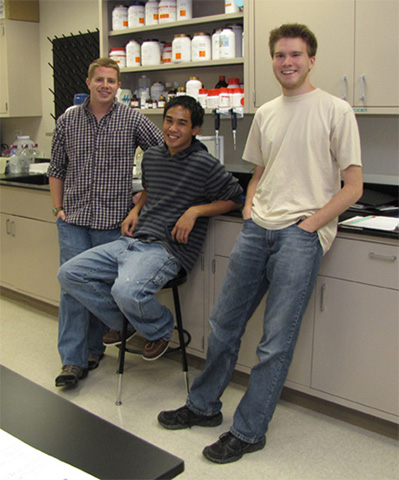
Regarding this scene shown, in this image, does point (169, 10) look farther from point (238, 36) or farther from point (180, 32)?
point (238, 36)

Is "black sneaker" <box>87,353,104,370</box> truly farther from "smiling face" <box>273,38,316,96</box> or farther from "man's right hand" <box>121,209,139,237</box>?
"smiling face" <box>273,38,316,96</box>

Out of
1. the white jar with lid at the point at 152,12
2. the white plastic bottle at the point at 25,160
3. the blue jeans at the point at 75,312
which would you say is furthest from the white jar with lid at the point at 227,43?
the white plastic bottle at the point at 25,160

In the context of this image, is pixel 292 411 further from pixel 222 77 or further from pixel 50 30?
pixel 50 30

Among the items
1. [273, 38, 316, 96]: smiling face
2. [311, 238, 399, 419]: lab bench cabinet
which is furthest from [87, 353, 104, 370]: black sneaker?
[273, 38, 316, 96]: smiling face

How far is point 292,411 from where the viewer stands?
2.50m

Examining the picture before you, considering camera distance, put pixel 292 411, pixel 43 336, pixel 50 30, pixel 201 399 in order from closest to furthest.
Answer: pixel 201 399 → pixel 292 411 → pixel 43 336 → pixel 50 30

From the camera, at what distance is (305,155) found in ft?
6.63

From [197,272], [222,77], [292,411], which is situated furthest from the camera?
[222,77]

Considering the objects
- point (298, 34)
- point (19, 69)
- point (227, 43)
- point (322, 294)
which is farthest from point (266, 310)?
point (19, 69)

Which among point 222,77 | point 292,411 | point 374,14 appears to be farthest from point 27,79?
point 292,411

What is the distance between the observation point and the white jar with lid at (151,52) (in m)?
3.38

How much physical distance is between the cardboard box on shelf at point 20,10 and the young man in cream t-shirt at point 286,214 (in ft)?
9.79

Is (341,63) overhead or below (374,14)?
below

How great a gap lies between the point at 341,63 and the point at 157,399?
68.8 inches
